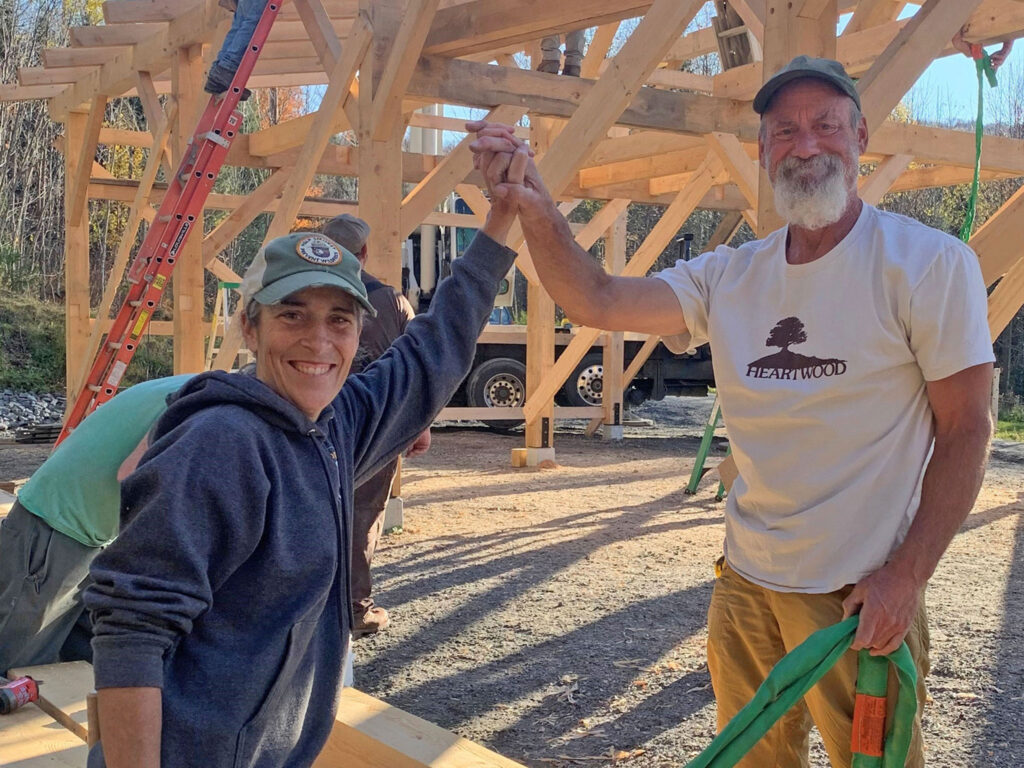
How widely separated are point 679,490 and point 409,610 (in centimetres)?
438

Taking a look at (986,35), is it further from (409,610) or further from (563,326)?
(563,326)

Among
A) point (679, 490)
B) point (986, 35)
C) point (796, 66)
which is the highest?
point (986, 35)

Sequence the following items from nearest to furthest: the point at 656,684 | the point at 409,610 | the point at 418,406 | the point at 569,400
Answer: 1. the point at 418,406
2. the point at 656,684
3. the point at 409,610
4. the point at 569,400

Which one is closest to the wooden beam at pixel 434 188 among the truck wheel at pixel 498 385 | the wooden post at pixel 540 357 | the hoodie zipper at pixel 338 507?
the wooden post at pixel 540 357

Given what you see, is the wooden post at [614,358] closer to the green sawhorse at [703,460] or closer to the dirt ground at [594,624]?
the green sawhorse at [703,460]

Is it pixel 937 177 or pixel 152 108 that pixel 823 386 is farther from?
pixel 937 177

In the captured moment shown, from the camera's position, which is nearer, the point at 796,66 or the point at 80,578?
the point at 796,66

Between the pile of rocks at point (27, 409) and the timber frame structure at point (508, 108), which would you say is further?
the pile of rocks at point (27, 409)

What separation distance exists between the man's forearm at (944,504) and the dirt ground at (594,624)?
177 centimetres

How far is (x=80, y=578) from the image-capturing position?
3082 millimetres

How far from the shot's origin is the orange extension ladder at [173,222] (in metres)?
6.18

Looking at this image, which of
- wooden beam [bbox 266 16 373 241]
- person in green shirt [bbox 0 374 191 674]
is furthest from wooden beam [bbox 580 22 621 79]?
person in green shirt [bbox 0 374 191 674]

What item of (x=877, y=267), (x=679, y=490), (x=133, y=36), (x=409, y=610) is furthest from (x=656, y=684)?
(x=133, y=36)

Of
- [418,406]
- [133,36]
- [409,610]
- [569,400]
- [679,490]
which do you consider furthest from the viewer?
[569,400]
